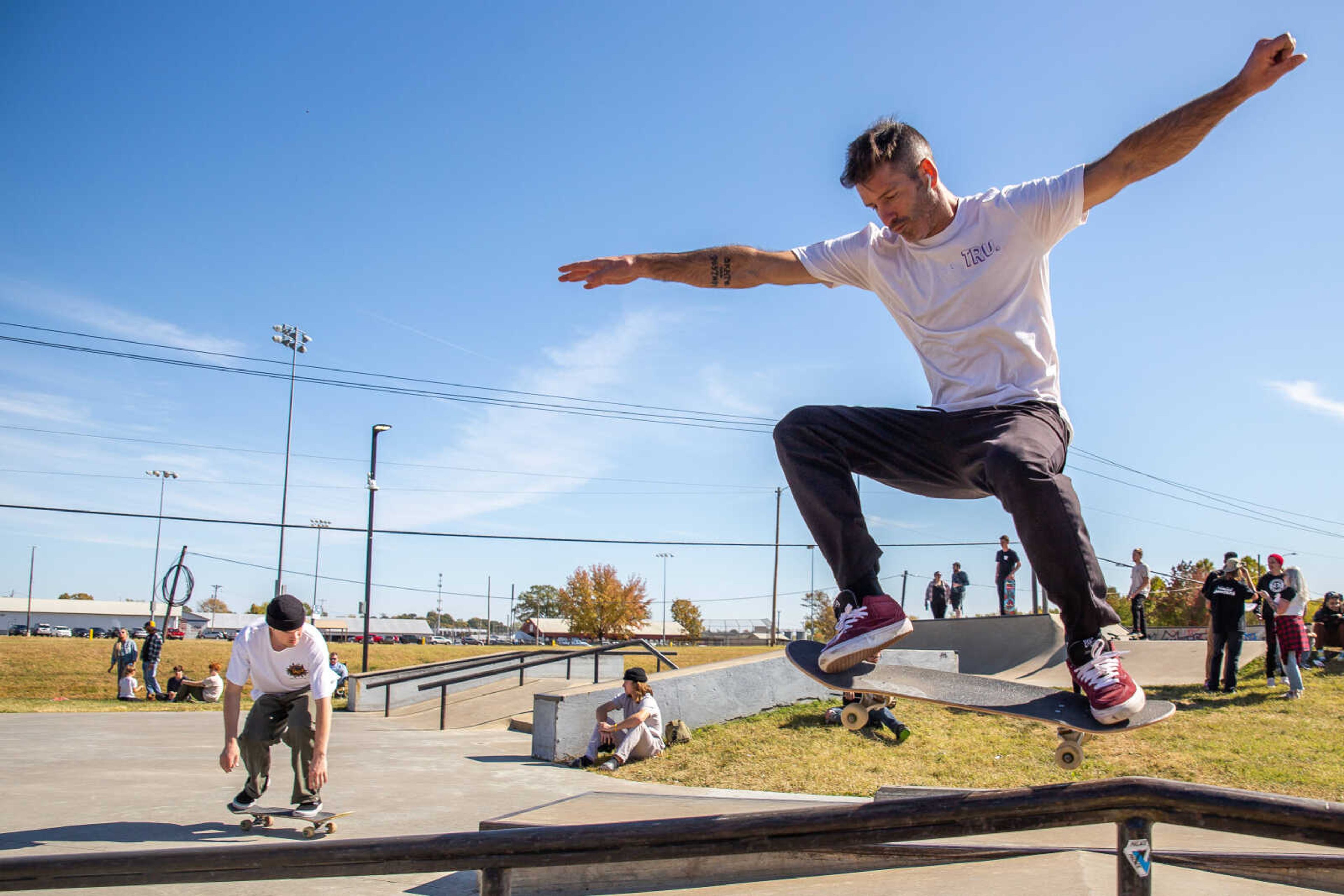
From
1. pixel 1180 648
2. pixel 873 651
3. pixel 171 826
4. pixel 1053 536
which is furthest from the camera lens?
pixel 1180 648

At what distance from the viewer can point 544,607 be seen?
138 m

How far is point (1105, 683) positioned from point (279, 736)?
17.4 feet

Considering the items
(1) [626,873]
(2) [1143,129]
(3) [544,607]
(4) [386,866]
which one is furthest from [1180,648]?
(3) [544,607]

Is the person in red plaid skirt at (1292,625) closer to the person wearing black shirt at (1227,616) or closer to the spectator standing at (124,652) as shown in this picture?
the person wearing black shirt at (1227,616)

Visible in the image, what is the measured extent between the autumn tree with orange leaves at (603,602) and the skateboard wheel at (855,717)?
233ft

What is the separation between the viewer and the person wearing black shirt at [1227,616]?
1047 centimetres

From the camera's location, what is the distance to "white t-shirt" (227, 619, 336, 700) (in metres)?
5.76

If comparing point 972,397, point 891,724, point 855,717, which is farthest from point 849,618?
point 891,724

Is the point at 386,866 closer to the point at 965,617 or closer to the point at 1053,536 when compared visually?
the point at 1053,536

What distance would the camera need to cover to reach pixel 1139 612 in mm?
16656

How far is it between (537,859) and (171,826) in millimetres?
4434

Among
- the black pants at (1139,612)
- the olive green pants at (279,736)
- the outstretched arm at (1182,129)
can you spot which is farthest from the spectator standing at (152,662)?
the outstretched arm at (1182,129)

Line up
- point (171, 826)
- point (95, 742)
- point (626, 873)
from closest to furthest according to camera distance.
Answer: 1. point (626, 873)
2. point (171, 826)
3. point (95, 742)

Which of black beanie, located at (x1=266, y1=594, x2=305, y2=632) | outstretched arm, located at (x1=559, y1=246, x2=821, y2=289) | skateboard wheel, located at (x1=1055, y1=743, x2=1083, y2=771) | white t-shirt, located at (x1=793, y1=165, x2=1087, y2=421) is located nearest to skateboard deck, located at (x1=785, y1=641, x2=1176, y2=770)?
skateboard wheel, located at (x1=1055, y1=743, x2=1083, y2=771)
